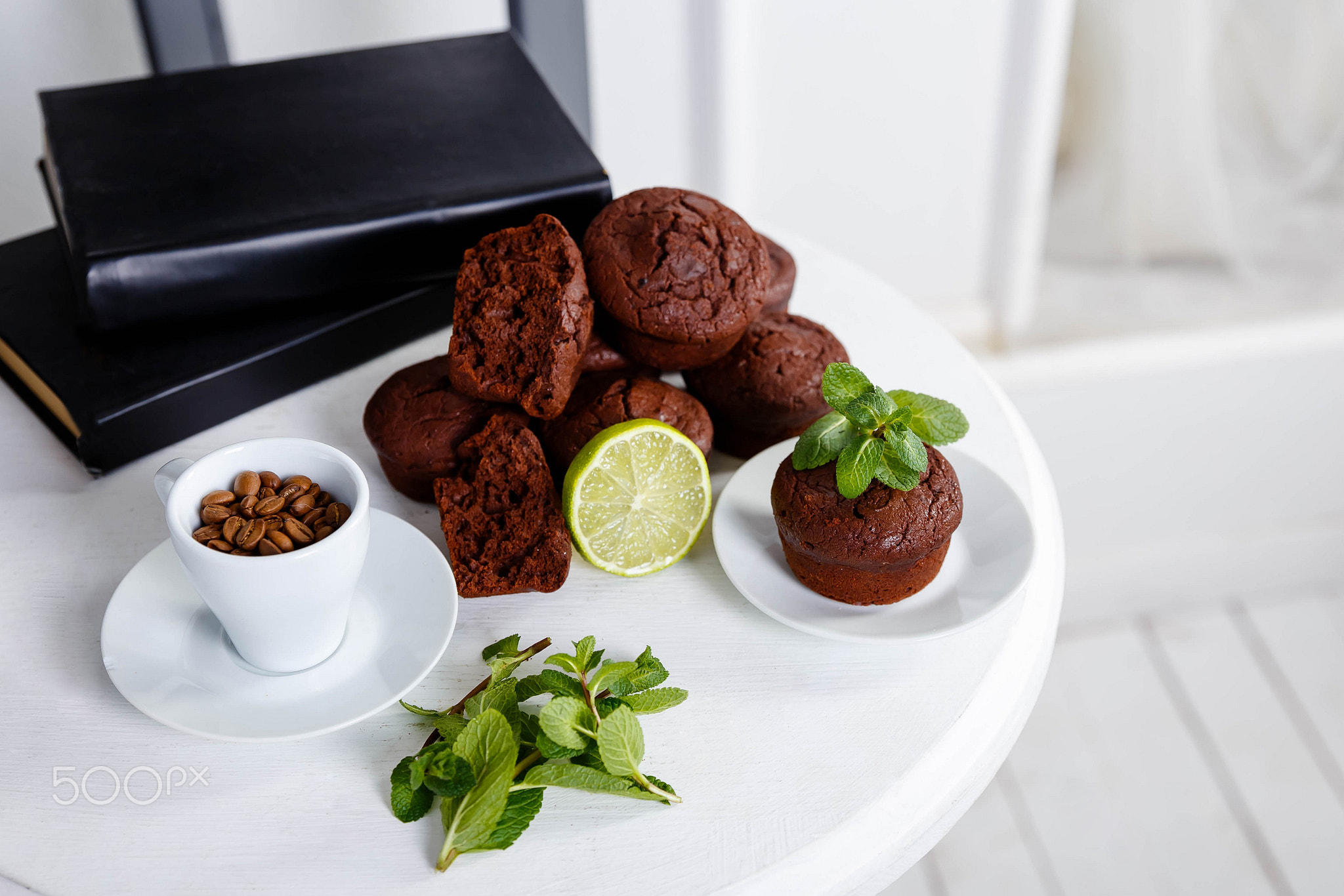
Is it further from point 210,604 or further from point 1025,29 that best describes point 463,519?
point 1025,29

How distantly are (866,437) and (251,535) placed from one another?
50 cm

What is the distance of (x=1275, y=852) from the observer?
1881mm

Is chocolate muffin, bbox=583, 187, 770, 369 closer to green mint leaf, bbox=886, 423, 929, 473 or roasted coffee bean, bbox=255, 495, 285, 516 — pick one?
green mint leaf, bbox=886, 423, 929, 473

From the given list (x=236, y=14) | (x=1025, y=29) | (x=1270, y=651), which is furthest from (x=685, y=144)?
(x=1270, y=651)

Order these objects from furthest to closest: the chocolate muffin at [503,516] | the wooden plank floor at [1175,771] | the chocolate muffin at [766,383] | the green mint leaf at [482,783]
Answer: the wooden plank floor at [1175,771], the chocolate muffin at [766,383], the chocolate muffin at [503,516], the green mint leaf at [482,783]

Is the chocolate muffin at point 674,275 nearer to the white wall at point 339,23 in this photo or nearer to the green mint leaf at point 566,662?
the green mint leaf at point 566,662

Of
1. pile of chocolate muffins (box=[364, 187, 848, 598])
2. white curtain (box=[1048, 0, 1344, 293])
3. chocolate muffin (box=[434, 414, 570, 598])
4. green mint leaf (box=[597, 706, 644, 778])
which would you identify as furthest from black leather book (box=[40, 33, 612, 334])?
white curtain (box=[1048, 0, 1344, 293])

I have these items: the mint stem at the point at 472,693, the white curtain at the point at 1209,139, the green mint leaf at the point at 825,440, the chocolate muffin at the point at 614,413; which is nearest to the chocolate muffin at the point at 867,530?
the green mint leaf at the point at 825,440

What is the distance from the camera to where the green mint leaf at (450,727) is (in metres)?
0.84

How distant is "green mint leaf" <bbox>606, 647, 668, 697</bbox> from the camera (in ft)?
2.87

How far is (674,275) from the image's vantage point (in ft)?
3.30

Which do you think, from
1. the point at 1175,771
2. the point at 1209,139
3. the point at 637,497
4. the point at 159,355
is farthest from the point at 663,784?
the point at 1209,139

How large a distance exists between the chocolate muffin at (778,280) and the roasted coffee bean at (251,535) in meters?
0.54

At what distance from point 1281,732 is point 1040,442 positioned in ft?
2.29
